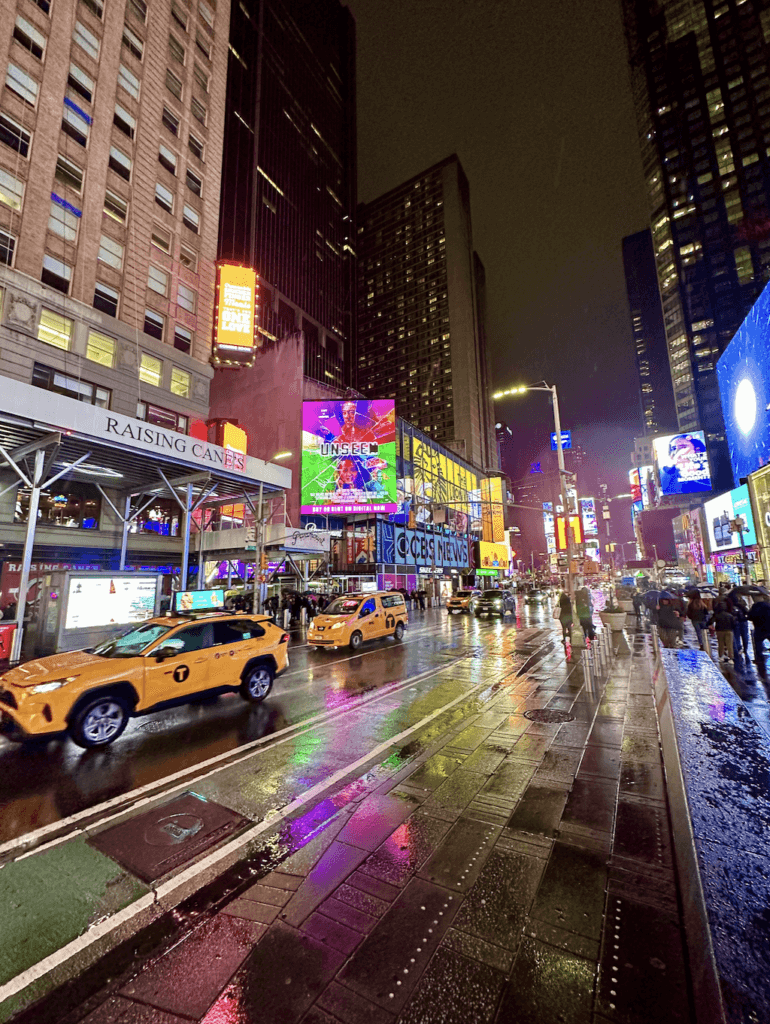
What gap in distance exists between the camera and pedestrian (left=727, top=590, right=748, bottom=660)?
430 inches

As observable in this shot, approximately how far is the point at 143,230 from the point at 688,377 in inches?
4296

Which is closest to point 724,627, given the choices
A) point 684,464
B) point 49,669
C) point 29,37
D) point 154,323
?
point 49,669

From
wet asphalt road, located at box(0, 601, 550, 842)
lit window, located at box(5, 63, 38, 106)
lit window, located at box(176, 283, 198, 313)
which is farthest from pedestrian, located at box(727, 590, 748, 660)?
lit window, located at box(5, 63, 38, 106)

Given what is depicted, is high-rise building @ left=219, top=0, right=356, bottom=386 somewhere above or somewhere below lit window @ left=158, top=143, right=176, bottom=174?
above

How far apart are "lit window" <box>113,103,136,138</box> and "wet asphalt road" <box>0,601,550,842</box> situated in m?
35.0

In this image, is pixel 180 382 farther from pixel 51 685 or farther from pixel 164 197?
pixel 51 685

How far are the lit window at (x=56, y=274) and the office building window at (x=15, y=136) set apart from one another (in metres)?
5.33

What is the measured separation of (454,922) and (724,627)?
11.4 metres

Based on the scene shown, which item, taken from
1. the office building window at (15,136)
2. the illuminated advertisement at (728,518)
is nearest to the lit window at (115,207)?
the office building window at (15,136)

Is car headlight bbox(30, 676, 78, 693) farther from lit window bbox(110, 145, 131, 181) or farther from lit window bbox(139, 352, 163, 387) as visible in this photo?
lit window bbox(110, 145, 131, 181)

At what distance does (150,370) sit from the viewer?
2566cm

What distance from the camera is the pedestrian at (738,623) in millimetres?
10930

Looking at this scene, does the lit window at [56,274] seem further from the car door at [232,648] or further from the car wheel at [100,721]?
the car wheel at [100,721]

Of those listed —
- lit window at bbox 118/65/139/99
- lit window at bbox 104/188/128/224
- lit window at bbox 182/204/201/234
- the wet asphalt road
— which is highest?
lit window at bbox 118/65/139/99
